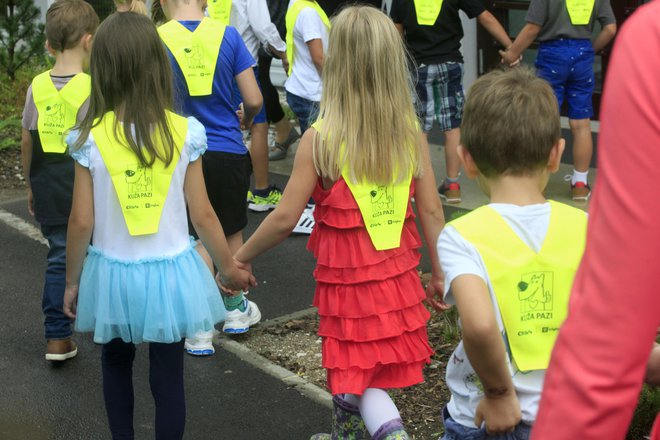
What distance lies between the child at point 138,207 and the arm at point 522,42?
436 cm

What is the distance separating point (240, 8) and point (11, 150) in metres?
3.48

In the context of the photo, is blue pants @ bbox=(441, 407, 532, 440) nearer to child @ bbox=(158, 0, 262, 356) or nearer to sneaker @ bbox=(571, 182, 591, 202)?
child @ bbox=(158, 0, 262, 356)

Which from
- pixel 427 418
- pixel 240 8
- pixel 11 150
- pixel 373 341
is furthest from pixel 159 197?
pixel 11 150

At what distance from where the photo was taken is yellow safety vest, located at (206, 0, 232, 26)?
7.58m

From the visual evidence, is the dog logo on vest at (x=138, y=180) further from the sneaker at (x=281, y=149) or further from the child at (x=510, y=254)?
the sneaker at (x=281, y=149)

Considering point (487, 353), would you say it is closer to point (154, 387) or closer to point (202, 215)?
point (202, 215)

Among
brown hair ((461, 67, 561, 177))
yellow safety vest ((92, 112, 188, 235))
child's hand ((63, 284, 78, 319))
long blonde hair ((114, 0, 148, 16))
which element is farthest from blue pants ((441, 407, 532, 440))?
long blonde hair ((114, 0, 148, 16))

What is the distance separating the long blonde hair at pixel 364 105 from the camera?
3.61 m

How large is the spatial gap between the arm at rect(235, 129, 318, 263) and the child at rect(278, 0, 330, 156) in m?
3.20

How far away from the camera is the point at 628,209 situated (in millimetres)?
1148

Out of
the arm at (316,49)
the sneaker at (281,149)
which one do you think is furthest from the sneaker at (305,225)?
the sneaker at (281,149)

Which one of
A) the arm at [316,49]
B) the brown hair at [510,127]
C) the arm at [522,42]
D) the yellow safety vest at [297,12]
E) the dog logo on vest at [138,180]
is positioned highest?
the brown hair at [510,127]

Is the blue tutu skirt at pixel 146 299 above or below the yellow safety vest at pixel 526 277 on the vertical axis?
below

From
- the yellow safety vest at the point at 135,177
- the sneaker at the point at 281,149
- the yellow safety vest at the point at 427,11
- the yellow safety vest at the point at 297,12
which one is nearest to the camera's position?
the yellow safety vest at the point at 135,177
